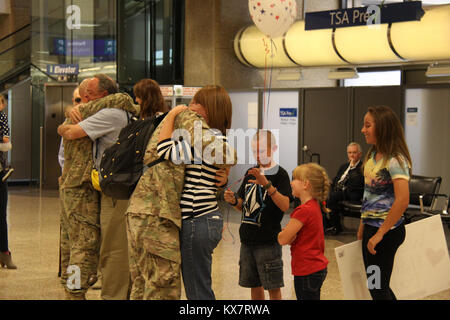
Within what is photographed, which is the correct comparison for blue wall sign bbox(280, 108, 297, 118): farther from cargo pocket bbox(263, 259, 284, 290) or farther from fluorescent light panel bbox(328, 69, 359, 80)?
cargo pocket bbox(263, 259, 284, 290)

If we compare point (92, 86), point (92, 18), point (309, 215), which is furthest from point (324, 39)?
point (309, 215)

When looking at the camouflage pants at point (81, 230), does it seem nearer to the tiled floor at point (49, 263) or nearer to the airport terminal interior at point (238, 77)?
the tiled floor at point (49, 263)

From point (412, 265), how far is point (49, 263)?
392 centimetres

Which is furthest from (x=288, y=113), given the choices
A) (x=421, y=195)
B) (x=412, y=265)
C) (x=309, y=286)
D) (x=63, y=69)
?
(x=309, y=286)

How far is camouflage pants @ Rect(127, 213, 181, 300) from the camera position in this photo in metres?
3.27

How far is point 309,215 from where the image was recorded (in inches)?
145

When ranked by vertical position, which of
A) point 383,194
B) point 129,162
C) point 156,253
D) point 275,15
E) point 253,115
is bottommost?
point 156,253

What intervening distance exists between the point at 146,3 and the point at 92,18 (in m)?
1.36

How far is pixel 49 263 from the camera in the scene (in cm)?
662

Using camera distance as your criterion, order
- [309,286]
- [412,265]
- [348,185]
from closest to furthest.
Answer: [309,286] → [412,265] → [348,185]

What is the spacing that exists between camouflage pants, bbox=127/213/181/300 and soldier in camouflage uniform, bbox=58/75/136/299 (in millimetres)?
1261

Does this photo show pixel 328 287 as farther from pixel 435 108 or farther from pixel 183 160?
pixel 435 108

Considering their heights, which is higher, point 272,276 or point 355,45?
point 355,45

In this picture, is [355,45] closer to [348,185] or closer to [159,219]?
[348,185]
